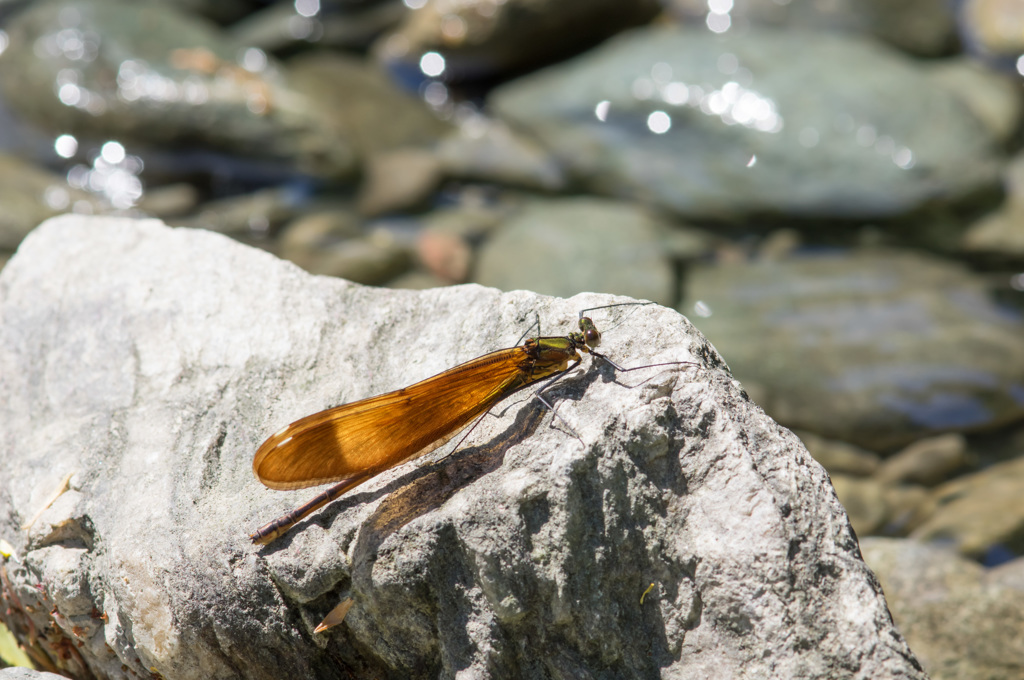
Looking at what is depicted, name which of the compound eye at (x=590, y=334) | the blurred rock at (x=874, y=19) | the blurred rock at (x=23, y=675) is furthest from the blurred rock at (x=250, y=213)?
the blurred rock at (x=874, y=19)

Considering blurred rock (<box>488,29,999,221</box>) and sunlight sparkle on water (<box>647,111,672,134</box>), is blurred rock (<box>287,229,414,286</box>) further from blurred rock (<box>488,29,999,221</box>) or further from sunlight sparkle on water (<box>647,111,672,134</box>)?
sunlight sparkle on water (<box>647,111,672,134</box>)

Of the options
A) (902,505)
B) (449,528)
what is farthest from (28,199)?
(902,505)

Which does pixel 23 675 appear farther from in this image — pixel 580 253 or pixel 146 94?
pixel 146 94

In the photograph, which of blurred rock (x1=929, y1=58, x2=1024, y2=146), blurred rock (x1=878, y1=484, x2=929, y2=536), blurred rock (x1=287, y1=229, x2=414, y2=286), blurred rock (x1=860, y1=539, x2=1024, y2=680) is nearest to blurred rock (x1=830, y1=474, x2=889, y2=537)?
blurred rock (x1=878, y1=484, x2=929, y2=536)

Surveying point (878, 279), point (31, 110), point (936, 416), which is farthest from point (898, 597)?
point (31, 110)

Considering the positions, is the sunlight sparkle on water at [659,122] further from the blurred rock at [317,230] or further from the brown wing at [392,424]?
the brown wing at [392,424]

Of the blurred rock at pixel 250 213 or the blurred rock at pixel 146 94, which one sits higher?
the blurred rock at pixel 146 94

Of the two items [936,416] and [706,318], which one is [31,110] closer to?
[706,318]
